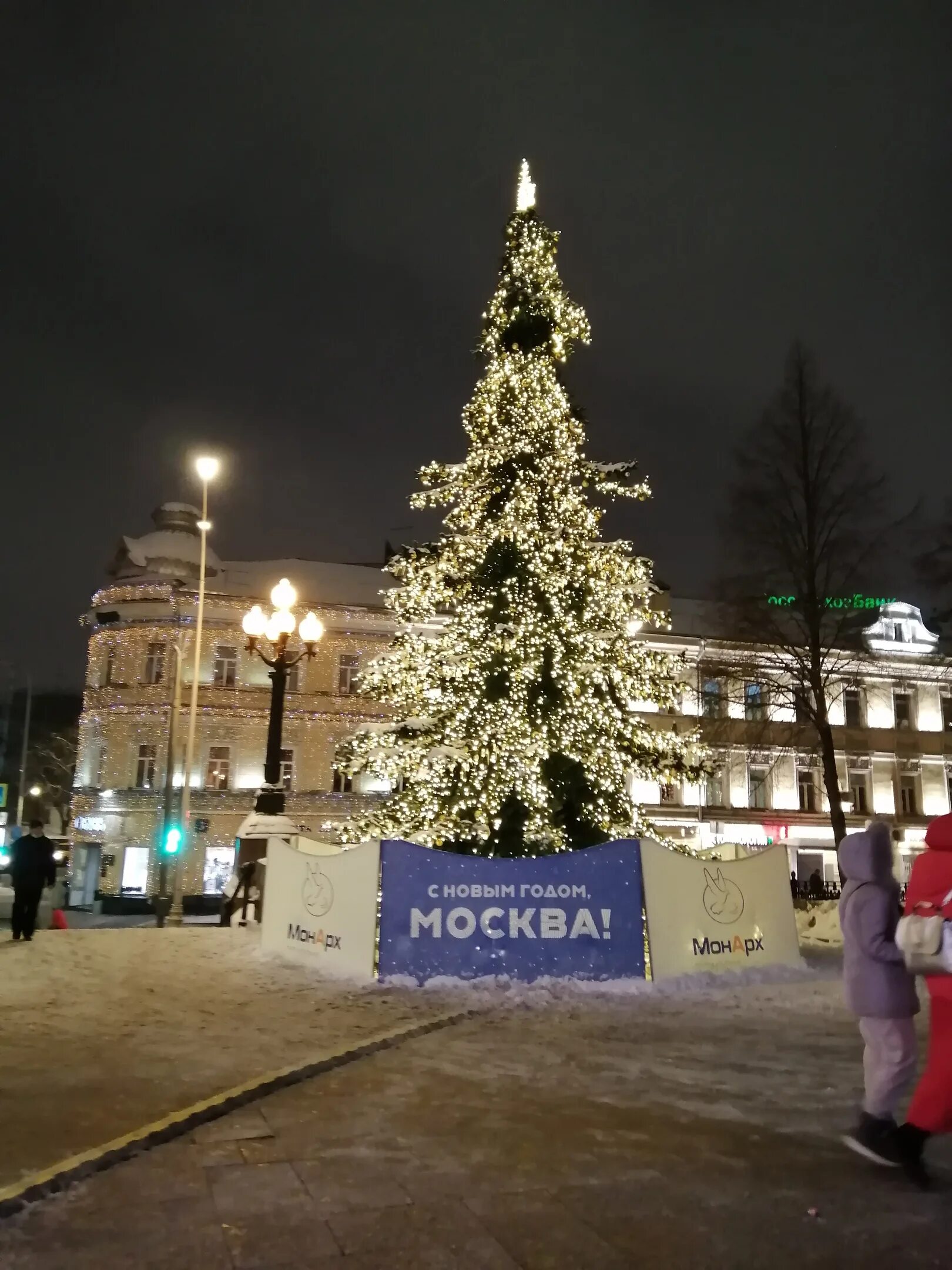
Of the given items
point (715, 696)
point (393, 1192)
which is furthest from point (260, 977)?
point (715, 696)

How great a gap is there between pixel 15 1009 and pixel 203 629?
121 feet

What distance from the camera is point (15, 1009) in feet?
30.0

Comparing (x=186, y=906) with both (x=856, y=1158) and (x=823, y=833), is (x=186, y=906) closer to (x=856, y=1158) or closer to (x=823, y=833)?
(x=823, y=833)

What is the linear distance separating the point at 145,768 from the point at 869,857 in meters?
41.3

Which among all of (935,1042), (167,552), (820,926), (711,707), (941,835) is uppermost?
(167,552)

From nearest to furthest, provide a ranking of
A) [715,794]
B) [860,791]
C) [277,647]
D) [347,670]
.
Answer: [277,647], [347,670], [715,794], [860,791]

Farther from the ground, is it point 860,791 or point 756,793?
point 860,791

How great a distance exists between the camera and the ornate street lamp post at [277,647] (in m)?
16.6

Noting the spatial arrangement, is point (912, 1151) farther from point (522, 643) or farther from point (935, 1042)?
point (522, 643)

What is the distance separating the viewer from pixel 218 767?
43.6m

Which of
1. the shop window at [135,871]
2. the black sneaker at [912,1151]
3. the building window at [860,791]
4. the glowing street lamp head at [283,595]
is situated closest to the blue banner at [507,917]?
the glowing street lamp head at [283,595]

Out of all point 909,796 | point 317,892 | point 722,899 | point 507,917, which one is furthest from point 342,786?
point 507,917

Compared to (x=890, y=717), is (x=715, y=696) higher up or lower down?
lower down

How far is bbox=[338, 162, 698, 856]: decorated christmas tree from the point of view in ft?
52.1
